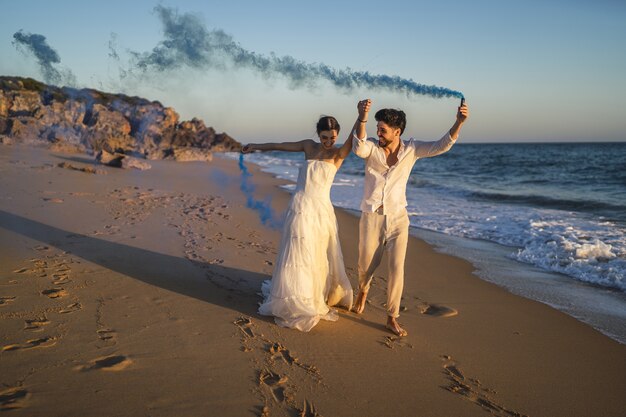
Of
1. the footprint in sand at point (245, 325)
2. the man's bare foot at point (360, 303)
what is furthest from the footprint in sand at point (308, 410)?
the man's bare foot at point (360, 303)

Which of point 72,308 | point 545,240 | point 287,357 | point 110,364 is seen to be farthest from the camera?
point 545,240

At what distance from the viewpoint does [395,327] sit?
15.0 ft

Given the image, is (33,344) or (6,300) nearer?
(33,344)

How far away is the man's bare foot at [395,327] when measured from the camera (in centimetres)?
453

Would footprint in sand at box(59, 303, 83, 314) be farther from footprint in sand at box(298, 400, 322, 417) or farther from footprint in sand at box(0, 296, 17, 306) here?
footprint in sand at box(298, 400, 322, 417)

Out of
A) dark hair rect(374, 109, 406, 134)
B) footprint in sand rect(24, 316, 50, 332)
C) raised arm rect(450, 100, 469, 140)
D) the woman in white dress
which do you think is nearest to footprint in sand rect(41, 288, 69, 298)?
footprint in sand rect(24, 316, 50, 332)

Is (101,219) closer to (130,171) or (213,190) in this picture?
(213,190)

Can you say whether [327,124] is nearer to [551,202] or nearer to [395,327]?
[395,327]

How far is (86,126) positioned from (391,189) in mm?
26359

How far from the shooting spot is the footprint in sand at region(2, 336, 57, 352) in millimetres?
3418

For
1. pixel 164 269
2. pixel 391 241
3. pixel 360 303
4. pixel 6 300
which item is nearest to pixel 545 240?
pixel 360 303

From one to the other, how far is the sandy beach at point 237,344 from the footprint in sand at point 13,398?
0.01 metres

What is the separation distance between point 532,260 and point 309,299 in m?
5.37

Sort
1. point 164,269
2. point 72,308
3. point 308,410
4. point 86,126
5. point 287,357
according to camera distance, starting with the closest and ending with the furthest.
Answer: point 308,410
point 287,357
point 72,308
point 164,269
point 86,126
